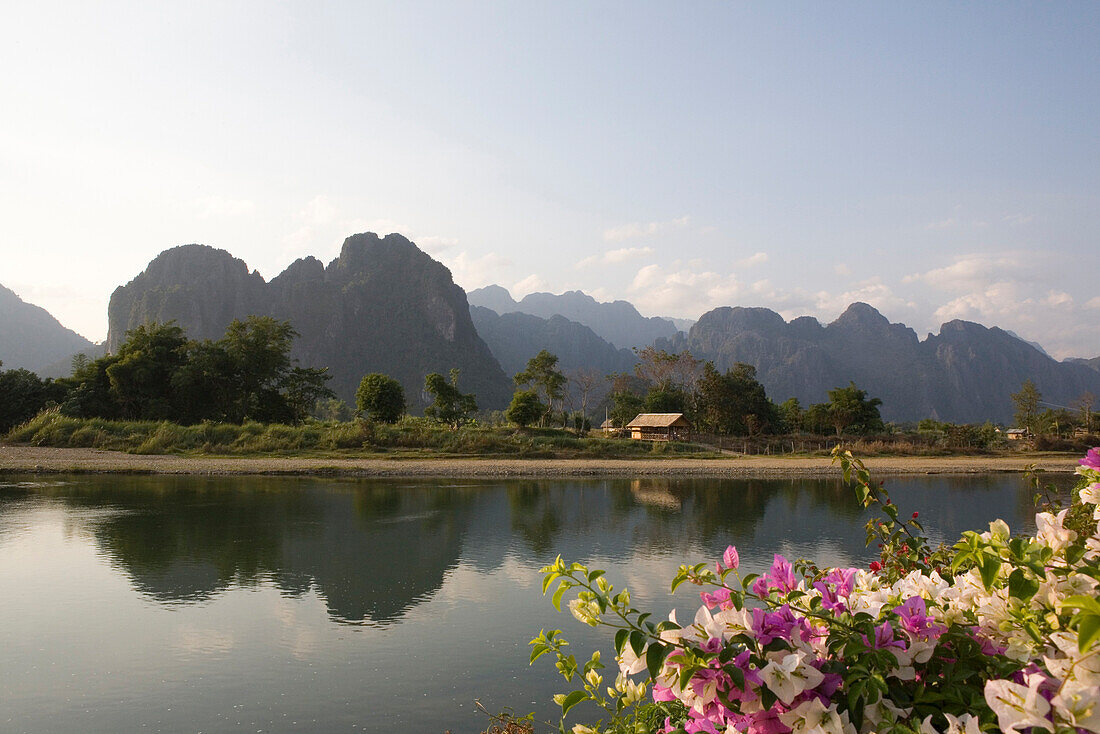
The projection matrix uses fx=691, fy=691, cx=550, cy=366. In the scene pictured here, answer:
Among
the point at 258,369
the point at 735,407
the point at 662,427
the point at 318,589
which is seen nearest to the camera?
the point at 318,589

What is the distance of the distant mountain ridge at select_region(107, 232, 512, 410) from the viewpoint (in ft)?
393

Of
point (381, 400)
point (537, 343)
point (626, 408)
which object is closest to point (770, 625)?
point (381, 400)

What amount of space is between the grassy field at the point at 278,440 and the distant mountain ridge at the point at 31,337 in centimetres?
13925

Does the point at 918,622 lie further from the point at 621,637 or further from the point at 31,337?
the point at 31,337

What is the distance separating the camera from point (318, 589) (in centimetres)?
958

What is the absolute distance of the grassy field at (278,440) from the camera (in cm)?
3059

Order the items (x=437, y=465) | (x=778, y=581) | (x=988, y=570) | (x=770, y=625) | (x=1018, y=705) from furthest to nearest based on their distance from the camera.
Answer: (x=437, y=465) < (x=778, y=581) < (x=770, y=625) < (x=988, y=570) < (x=1018, y=705)

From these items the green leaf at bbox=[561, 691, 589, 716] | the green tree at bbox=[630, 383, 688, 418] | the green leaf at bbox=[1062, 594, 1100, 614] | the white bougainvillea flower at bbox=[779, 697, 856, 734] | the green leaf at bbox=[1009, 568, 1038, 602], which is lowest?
the green leaf at bbox=[561, 691, 589, 716]

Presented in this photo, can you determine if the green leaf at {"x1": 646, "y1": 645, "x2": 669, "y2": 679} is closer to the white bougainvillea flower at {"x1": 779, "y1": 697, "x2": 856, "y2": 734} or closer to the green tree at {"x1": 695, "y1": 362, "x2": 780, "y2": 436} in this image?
the white bougainvillea flower at {"x1": 779, "y1": 697, "x2": 856, "y2": 734}

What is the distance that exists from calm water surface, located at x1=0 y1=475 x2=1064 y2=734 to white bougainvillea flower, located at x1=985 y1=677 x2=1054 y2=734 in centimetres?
520

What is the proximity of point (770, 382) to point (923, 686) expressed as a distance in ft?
595

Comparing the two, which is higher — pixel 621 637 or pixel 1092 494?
pixel 1092 494

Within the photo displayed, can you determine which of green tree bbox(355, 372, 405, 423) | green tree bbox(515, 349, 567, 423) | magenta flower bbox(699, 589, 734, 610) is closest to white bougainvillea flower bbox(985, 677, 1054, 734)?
magenta flower bbox(699, 589, 734, 610)

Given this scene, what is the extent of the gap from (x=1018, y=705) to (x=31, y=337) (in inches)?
7724
